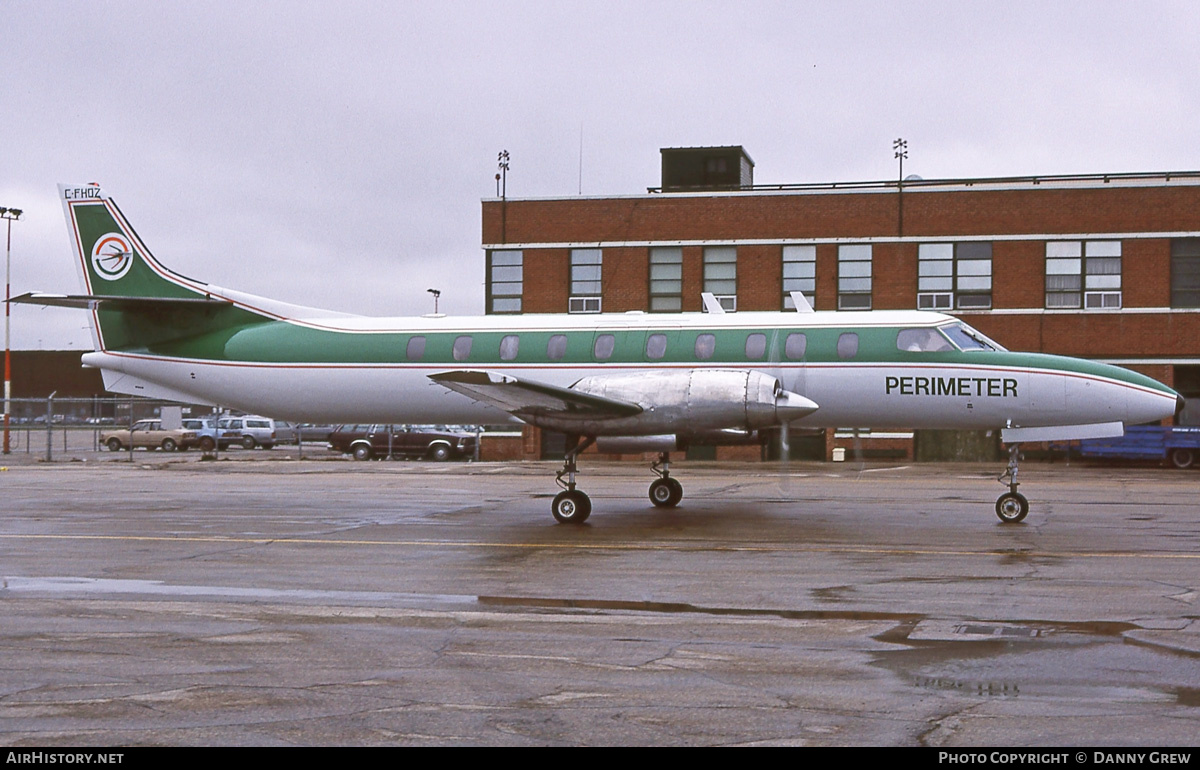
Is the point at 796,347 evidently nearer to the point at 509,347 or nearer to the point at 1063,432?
the point at 1063,432

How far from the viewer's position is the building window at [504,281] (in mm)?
47469

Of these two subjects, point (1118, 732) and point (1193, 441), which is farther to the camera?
point (1193, 441)

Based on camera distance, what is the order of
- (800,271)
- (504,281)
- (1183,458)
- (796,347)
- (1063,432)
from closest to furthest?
(1063,432), (796,347), (1183,458), (800,271), (504,281)

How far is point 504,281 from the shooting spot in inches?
1876

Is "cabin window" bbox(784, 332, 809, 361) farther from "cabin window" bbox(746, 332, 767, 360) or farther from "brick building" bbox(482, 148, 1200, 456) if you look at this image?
"brick building" bbox(482, 148, 1200, 456)

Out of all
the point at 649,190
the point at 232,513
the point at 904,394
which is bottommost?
the point at 232,513

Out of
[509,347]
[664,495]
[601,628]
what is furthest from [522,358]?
[601,628]

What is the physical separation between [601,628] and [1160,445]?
1373 inches

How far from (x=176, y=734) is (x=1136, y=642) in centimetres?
716

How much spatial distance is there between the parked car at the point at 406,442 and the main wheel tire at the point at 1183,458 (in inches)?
1027

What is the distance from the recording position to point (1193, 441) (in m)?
38.7

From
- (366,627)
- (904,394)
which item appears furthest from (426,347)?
(366,627)

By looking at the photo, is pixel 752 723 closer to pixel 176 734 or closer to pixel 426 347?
pixel 176 734
